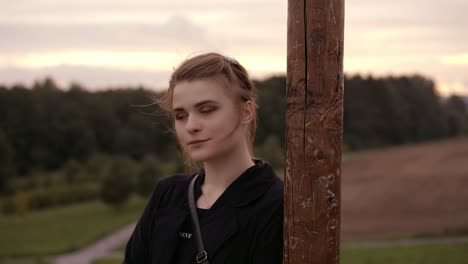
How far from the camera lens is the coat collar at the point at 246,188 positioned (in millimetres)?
2361

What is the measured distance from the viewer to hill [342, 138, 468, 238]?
77.4 ft

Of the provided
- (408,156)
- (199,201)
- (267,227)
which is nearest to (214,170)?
(199,201)

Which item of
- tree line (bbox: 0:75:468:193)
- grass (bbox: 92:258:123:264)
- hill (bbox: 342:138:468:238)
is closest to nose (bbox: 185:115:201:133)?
grass (bbox: 92:258:123:264)

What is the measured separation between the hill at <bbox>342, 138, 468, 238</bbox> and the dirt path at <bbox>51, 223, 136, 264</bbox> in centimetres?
840

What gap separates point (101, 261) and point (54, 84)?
130 ft

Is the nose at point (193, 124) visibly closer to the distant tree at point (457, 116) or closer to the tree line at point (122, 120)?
the tree line at point (122, 120)

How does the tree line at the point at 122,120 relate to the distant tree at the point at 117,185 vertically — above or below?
above

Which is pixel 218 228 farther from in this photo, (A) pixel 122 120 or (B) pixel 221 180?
(A) pixel 122 120

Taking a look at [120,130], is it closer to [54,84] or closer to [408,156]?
[54,84]

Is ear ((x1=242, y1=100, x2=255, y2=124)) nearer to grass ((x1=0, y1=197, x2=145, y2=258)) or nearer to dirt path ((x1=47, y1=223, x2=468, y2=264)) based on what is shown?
dirt path ((x1=47, y1=223, x2=468, y2=264))

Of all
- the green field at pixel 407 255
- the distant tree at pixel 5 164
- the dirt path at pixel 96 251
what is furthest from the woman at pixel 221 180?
the distant tree at pixel 5 164

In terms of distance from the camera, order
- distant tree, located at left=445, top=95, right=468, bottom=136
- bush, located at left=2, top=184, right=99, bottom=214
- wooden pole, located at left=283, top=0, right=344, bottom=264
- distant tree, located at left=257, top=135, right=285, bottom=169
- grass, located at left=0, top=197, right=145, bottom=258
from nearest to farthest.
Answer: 1. wooden pole, located at left=283, top=0, right=344, bottom=264
2. grass, located at left=0, top=197, right=145, bottom=258
3. distant tree, located at left=257, top=135, right=285, bottom=169
4. bush, located at left=2, top=184, right=99, bottom=214
5. distant tree, located at left=445, top=95, right=468, bottom=136

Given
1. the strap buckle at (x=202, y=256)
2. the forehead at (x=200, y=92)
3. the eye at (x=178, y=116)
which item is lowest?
the strap buckle at (x=202, y=256)

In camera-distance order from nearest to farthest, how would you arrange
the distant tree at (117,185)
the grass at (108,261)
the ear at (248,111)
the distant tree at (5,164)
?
the ear at (248,111) → the grass at (108,261) → the distant tree at (117,185) → the distant tree at (5,164)
